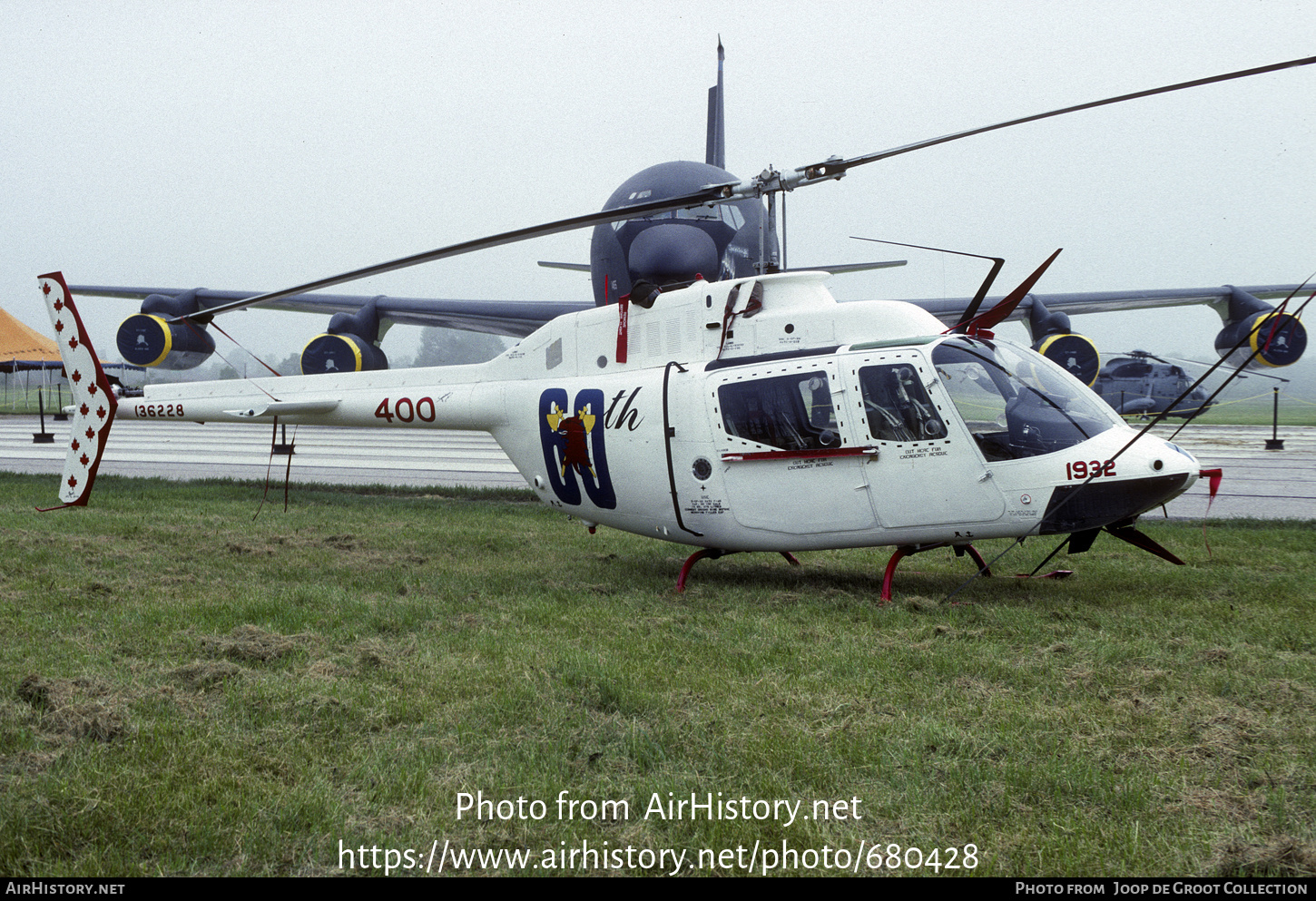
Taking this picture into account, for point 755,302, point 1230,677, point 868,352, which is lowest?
point 1230,677

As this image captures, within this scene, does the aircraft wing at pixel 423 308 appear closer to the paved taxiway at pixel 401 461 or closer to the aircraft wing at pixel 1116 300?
the paved taxiway at pixel 401 461

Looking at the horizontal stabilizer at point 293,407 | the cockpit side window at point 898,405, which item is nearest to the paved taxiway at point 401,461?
the horizontal stabilizer at point 293,407

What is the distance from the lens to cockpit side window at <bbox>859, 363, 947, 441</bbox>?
6.03 m

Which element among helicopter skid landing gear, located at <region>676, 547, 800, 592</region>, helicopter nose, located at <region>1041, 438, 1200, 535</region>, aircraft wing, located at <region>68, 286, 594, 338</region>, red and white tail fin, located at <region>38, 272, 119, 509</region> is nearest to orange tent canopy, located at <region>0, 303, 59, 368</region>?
aircraft wing, located at <region>68, 286, 594, 338</region>

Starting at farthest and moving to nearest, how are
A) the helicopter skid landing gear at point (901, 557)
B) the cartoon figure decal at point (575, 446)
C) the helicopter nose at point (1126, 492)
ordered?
the cartoon figure decal at point (575, 446), the helicopter skid landing gear at point (901, 557), the helicopter nose at point (1126, 492)

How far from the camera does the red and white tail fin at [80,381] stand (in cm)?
823

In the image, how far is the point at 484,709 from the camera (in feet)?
13.1

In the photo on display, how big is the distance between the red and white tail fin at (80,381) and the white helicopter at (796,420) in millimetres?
1706

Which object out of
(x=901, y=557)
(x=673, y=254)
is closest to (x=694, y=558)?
(x=901, y=557)

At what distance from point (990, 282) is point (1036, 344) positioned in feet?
35.7

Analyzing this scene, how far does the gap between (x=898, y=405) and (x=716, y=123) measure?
54.1 feet

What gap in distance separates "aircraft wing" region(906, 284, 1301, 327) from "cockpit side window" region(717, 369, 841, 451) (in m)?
11.0
